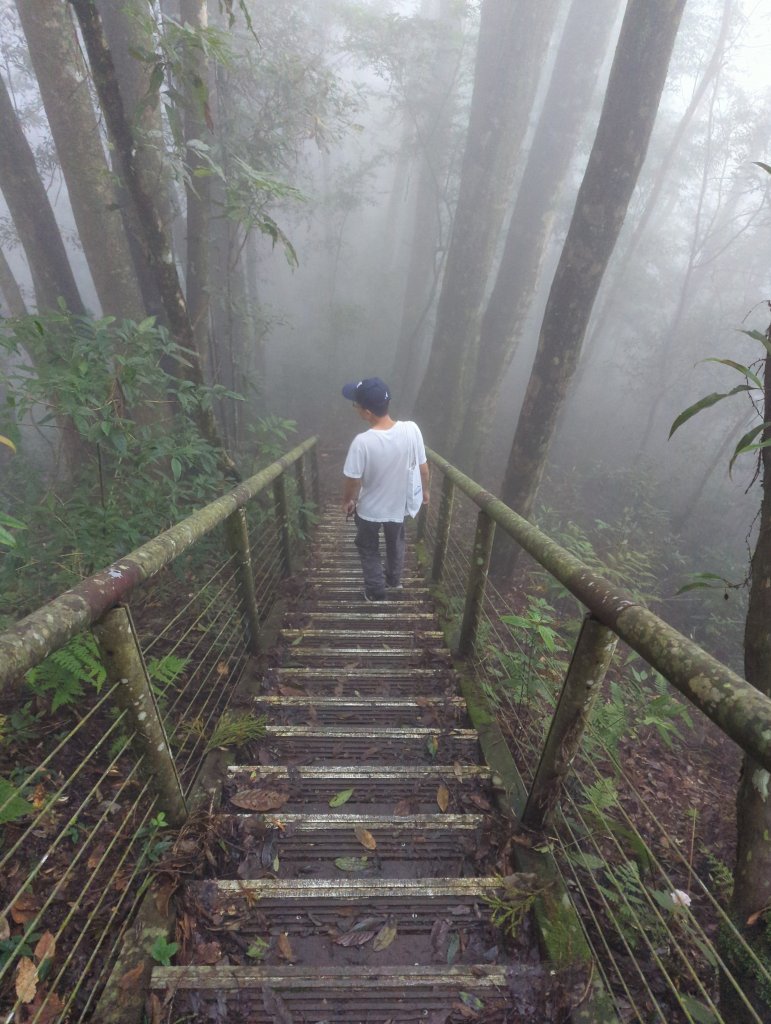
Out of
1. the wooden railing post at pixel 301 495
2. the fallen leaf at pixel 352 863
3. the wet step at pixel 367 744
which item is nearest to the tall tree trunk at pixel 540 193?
the wooden railing post at pixel 301 495

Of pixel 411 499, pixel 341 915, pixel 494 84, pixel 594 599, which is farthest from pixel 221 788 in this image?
pixel 494 84

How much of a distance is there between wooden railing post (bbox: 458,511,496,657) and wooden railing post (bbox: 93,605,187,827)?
1.89 meters

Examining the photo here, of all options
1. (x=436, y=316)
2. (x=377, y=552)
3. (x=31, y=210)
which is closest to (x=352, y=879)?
(x=377, y=552)

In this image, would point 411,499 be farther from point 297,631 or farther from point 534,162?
point 534,162

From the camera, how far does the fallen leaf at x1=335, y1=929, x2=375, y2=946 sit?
69.4 inches

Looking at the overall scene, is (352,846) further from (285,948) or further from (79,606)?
(79,606)

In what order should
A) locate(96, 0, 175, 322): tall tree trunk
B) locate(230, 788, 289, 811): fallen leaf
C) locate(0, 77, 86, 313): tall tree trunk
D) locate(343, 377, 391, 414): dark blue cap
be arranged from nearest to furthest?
1. locate(230, 788, 289, 811): fallen leaf
2. locate(343, 377, 391, 414): dark blue cap
3. locate(96, 0, 175, 322): tall tree trunk
4. locate(0, 77, 86, 313): tall tree trunk

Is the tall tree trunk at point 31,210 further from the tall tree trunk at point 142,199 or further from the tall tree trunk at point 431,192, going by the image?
the tall tree trunk at point 431,192

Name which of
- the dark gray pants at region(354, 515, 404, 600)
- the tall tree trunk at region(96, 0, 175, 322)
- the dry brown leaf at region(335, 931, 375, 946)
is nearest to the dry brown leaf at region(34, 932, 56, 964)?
the dry brown leaf at region(335, 931, 375, 946)

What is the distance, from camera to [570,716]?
70.6 inches

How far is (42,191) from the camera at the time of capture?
5680 mm

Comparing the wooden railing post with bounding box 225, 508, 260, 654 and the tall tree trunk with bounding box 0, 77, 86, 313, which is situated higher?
the tall tree trunk with bounding box 0, 77, 86, 313

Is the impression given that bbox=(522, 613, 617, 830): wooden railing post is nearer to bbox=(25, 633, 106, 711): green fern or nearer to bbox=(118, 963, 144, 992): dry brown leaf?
bbox=(118, 963, 144, 992): dry brown leaf

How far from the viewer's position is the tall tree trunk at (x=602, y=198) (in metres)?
4.44
